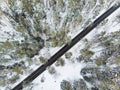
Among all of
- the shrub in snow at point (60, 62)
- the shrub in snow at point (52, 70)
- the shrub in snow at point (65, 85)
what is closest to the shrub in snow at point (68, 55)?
the shrub in snow at point (60, 62)

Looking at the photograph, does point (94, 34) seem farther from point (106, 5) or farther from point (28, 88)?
point (28, 88)

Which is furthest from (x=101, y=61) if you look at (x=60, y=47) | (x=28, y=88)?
(x=28, y=88)

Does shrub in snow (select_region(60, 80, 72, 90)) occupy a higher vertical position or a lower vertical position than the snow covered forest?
lower

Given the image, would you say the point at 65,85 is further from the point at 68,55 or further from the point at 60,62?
the point at 68,55

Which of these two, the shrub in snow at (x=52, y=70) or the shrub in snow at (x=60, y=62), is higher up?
the shrub in snow at (x=60, y=62)

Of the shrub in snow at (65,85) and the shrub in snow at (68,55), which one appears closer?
the shrub in snow at (65,85)

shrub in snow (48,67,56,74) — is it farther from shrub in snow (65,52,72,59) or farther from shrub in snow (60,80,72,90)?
shrub in snow (65,52,72,59)

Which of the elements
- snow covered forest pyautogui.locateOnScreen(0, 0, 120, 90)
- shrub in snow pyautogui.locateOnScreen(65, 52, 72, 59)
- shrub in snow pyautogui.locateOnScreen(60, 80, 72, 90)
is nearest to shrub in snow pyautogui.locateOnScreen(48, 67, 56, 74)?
snow covered forest pyautogui.locateOnScreen(0, 0, 120, 90)

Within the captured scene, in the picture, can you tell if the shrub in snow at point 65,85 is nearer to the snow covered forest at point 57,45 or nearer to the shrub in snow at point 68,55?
the snow covered forest at point 57,45
